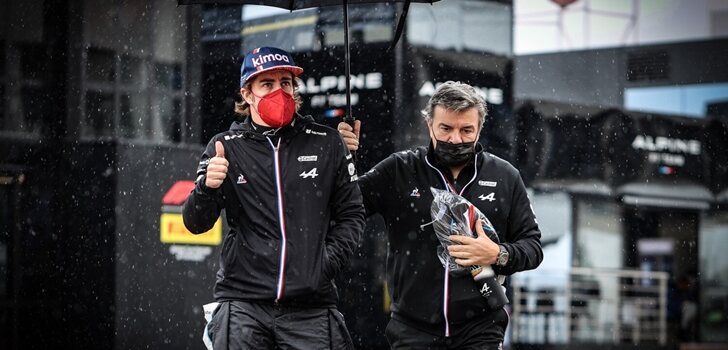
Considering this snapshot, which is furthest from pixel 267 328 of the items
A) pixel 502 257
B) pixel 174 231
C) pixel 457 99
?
pixel 174 231

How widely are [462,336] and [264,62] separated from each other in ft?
4.70

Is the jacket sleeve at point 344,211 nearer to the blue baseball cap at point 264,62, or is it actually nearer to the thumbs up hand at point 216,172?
the blue baseball cap at point 264,62

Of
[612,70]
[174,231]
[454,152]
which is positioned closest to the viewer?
[454,152]

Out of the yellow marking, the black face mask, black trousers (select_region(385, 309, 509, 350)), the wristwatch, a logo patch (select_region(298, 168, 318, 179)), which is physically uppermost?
the black face mask

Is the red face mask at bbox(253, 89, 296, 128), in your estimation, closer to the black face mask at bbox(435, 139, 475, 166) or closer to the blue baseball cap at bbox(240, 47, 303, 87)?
the blue baseball cap at bbox(240, 47, 303, 87)

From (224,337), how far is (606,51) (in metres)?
13.3

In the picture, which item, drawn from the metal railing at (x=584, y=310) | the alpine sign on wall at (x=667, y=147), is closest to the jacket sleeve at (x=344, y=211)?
the metal railing at (x=584, y=310)

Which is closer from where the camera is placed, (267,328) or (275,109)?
(267,328)

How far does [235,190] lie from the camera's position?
4.13m

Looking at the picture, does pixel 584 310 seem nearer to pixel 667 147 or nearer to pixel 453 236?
pixel 667 147

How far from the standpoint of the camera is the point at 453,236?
13.3 feet

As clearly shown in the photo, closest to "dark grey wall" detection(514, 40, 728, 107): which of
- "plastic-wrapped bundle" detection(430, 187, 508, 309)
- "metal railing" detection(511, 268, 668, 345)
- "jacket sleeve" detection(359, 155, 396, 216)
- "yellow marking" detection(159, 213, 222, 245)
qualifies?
"metal railing" detection(511, 268, 668, 345)

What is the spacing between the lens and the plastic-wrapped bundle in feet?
13.5

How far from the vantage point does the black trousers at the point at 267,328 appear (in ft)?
13.1
